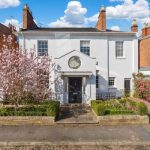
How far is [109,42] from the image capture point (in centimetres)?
2823

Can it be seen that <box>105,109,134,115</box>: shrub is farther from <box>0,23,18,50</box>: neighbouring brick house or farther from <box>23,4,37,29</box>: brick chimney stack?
<box>23,4,37,29</box>: brick chimney stack

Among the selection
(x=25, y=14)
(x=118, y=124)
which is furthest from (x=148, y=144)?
(x=25, y=14)

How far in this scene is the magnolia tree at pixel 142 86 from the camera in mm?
26672

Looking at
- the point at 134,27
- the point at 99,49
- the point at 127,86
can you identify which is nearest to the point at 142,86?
the point at 127,86

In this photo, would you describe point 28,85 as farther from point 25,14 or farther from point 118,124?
point 25,14

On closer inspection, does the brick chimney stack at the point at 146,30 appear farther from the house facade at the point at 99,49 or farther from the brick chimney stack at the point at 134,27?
the house facade at the point at 99,49

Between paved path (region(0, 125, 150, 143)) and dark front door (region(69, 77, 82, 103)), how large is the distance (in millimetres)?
8214

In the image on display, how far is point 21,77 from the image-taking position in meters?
19.3

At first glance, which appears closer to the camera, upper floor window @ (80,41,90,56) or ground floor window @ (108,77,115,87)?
upper floor window @ (80,41,90,56)

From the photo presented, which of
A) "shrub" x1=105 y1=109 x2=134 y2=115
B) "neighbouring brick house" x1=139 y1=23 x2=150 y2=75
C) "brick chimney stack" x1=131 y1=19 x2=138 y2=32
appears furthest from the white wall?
"shrub" x1=105 y1=109 x2=134 y2=115

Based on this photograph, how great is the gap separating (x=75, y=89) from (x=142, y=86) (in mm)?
6974

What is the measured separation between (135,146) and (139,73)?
1508cm

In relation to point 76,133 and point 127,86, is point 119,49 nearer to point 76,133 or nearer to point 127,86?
point 127,86

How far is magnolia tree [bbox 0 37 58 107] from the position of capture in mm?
19297
